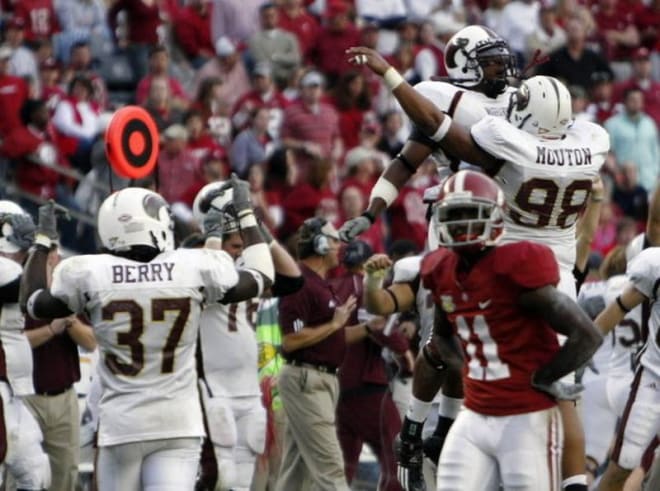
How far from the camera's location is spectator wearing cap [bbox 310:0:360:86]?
1856 centimetres

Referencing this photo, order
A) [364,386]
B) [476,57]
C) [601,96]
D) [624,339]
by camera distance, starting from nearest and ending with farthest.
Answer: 1. [476,57]
2. [624,339]
3. [364,386]
4. [601,96]

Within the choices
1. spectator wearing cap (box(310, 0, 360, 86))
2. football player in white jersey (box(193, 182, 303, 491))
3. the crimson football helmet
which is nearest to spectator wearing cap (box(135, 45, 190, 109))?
spectator wearing cap (box(310, 0, 360, 86))

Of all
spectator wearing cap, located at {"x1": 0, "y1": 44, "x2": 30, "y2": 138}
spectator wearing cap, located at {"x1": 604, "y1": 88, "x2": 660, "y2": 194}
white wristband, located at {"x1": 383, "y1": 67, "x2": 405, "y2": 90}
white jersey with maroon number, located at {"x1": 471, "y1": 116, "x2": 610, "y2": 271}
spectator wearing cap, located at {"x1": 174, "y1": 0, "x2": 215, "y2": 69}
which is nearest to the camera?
white jersey with maroon number, located at {"x1": 471, "y1": 116, "x2": 610, "y2": 271}

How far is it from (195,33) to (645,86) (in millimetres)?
4957

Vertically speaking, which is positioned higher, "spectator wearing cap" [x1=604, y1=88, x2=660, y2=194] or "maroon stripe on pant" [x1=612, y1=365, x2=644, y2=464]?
"spectator wearing cap" [x1=604, y1=88, x2=660, y2=194]

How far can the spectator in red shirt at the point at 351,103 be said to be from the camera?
17641 millimetres

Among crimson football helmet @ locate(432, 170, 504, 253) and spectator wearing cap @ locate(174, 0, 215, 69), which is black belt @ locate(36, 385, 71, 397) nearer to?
crimson football helmet @ locate(432, 170, 504, 253)

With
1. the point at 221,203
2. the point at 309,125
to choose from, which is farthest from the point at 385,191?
the point at 309,125

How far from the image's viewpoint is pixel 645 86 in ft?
63.7

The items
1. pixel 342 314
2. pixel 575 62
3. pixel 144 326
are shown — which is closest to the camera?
pixel 144 326

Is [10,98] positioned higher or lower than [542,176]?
higher

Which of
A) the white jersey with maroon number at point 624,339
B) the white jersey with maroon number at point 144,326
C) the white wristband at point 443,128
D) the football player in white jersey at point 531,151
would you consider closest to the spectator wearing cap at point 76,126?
the white jersey with maroon number at point 624,339

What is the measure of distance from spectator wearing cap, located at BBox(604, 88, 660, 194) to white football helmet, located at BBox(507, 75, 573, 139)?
9.55m

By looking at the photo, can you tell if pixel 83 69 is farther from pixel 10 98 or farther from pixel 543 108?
Result: pixel 543 108
